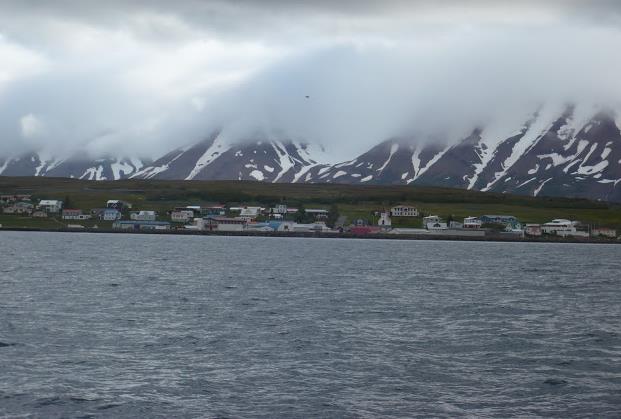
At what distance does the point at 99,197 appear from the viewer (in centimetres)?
18238

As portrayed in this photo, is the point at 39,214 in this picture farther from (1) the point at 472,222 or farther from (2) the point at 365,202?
(1) the point at 472,222

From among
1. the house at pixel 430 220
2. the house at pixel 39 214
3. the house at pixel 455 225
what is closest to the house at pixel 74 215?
the house at pixel 39 214

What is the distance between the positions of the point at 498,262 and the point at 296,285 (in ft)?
117

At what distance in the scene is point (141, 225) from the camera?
154m

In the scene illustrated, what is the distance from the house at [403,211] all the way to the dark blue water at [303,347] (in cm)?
10966

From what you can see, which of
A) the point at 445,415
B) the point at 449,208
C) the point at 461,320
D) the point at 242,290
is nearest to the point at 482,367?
the point at 445,415

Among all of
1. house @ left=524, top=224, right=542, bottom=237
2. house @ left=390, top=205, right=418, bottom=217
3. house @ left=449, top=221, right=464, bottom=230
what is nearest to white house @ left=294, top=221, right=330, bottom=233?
house @ left=390, top=205, right=418, bottom=217

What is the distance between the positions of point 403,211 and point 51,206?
6301 centimetres

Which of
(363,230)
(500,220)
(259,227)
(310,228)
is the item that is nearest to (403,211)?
(500,220)

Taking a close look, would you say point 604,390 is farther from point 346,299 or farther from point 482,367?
point 346,299

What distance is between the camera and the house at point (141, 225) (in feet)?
501

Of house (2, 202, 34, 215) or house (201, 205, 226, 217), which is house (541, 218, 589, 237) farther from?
house (2, 202, 34, 215)

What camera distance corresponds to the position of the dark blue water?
2255 cm

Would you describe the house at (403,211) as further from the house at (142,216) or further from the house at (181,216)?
the house at (142,216)
